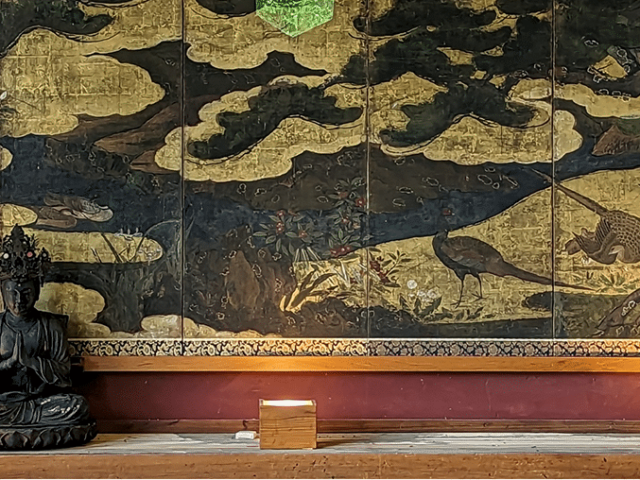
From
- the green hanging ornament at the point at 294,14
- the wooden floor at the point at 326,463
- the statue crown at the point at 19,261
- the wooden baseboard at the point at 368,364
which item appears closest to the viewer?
the wooden floor at the point at 326,463

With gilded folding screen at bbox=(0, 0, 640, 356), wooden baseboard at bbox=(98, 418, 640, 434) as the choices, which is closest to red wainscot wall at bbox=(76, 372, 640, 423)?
wooden baseboard at bbox=(98, 418, 640, 434)

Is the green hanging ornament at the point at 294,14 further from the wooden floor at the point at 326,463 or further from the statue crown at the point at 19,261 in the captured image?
the wooden floor at the point at 326,463

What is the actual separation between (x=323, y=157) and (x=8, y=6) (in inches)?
67.8

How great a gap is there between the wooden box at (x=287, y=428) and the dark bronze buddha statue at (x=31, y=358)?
806 mm

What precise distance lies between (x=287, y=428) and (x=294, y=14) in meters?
2.01

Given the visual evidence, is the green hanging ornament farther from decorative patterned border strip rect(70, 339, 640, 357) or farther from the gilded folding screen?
decorative patterned border strip rect(70, 339, 640, 357)

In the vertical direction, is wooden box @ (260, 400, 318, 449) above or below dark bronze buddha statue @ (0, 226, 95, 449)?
below

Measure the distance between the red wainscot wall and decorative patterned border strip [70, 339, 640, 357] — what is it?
0.11 meters

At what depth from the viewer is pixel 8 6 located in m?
4.33

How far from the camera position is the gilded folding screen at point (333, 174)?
4289 millimetres

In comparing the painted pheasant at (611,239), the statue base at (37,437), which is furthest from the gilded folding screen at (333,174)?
the statue base at (37,437)

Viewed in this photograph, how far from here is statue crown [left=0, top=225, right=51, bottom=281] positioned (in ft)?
13.1

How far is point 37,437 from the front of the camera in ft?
12.3

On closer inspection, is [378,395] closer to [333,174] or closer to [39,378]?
[333,174]
